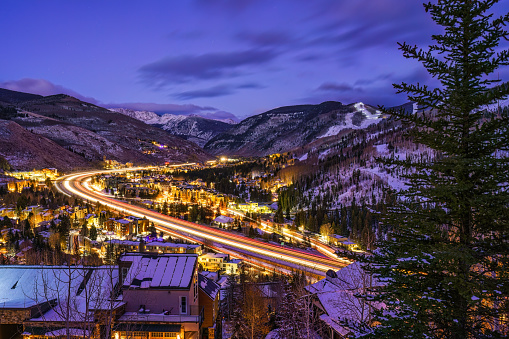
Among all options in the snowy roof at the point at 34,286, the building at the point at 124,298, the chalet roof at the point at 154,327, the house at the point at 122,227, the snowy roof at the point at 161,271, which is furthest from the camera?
the house at the point at 122,227

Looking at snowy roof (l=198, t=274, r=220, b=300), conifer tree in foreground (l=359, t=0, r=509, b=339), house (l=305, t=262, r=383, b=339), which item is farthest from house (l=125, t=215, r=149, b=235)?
conifer tree in foreground (l=359, t=0, r=509, b=339)

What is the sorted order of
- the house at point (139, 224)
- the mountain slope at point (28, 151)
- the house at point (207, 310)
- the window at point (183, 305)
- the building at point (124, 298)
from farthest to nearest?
the mountain slope at point (28, 151) < the house at point (139, 224) < the house at point (207, 310) < the window at point (183, 305) < the building at point (124, 298)

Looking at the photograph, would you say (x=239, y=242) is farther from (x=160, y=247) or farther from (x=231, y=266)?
(x=160, y=247)

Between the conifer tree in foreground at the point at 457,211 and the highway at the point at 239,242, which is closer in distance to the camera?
the conifer tree in foreground at the point at 457,211

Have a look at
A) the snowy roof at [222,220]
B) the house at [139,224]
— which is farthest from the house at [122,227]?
the snowy roof at [222,220]

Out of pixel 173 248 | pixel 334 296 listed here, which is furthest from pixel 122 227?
pixel 334 296

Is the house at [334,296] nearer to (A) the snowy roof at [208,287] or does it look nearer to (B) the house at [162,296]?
(A) the snowy roof at [208,287]

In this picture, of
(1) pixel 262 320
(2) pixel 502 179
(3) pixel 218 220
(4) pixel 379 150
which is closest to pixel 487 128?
(2) pixel 502 179

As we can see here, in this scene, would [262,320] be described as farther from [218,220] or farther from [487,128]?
[218,220]
